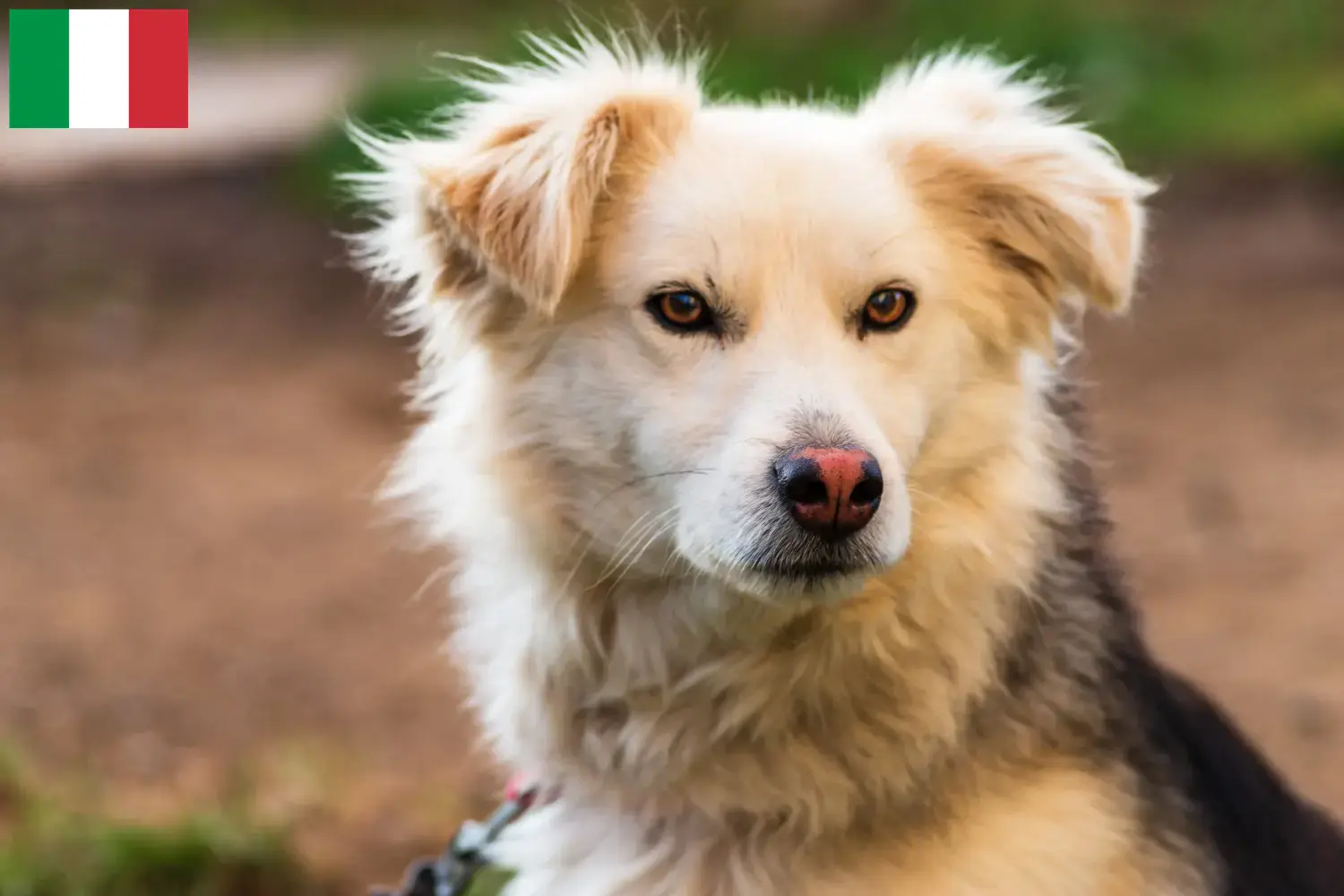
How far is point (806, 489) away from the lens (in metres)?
2.14

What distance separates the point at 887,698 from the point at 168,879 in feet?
7.55

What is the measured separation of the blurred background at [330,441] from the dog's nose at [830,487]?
1125mm

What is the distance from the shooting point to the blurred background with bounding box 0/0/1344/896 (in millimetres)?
4613

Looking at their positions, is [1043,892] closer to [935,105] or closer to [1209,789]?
[1209,789]

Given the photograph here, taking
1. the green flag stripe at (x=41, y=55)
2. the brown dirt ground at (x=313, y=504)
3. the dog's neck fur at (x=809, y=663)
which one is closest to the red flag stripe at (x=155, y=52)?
the green flag stripe at (x=41, y=55)

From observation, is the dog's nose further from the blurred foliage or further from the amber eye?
the blurred foliage

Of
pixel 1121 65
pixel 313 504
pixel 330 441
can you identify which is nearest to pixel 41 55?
pixel 313 504

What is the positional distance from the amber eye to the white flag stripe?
3122 millimetres

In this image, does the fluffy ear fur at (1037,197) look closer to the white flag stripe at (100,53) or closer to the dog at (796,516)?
the dog at (796,516)

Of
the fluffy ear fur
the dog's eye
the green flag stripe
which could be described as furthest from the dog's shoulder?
the green flag stripe

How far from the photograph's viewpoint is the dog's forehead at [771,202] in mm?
2314

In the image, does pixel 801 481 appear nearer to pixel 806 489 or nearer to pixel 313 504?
pixel 806 489

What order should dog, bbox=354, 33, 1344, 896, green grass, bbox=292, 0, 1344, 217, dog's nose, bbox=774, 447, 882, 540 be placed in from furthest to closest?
green grass, bbox=292, 0, 1344, 217 → dog, bbox=354, 33, 1344, 896 → dog's nose, bbox=774, 447, 882, 540

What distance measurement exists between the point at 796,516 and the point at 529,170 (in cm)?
66
